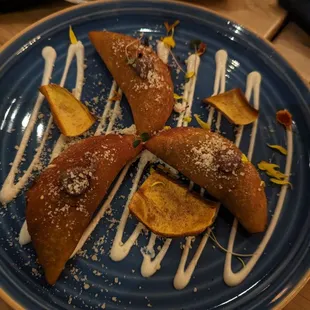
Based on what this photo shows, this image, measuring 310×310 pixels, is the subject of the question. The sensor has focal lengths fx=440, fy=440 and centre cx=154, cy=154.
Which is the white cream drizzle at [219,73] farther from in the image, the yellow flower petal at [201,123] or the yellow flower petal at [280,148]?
the yellow flower petal at [280,148]

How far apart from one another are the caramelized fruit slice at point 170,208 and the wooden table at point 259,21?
1.69 feet

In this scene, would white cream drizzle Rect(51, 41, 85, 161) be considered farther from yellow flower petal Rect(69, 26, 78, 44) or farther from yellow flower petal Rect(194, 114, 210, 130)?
yellow flower petal Rect(194, 114, 210, 130)

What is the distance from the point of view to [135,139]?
3.46 feet

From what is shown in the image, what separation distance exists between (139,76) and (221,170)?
0.33 m

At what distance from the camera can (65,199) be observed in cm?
93

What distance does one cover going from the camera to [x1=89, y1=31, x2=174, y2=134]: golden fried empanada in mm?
1088

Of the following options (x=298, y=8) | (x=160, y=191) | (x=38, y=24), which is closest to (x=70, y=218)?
(x=160, y=191)

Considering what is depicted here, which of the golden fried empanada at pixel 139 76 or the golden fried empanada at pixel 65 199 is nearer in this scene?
the golden fried empanada at pixel 65 199

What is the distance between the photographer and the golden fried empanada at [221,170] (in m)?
0.98

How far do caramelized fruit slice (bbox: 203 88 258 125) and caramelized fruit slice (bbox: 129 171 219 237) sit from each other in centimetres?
24

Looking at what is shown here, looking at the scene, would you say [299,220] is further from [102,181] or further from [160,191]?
[102,181]

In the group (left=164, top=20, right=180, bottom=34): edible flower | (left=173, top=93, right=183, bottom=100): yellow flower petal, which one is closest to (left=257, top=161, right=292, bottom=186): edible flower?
(left=173, top=93, right=183, bottom=100): yellow flower petal

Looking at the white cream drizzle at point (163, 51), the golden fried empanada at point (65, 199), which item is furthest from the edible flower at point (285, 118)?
the golden fried empanada at point (65, 199)

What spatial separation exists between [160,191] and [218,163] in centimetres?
15
